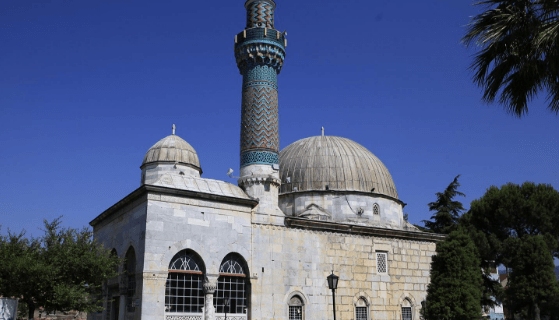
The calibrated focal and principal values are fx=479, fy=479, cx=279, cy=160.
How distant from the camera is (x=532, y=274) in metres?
24.7

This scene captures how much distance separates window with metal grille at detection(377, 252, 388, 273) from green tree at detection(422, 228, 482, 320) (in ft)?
7.48

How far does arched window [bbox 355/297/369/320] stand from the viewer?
1831 centimetres

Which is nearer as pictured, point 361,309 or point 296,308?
point 296,308

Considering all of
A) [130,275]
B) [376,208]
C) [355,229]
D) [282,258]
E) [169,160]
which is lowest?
[130,275]

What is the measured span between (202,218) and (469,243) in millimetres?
12266

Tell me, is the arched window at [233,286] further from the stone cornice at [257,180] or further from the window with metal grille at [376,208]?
the window with metal grille at [376,208]

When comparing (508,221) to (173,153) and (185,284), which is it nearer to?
(173,153)

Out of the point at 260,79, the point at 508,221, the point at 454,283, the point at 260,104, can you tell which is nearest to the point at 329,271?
the point at 454,283

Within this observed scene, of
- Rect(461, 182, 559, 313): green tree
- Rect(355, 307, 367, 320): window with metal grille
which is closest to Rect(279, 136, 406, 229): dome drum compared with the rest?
Rect(355, 307, 367, 320): window with metal grille

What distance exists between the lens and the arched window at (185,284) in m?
14.9

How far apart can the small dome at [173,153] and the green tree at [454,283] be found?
12717 millimetres

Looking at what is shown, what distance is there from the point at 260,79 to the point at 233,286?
778cm

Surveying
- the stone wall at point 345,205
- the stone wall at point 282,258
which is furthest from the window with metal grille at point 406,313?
the stone wall at point 345,205

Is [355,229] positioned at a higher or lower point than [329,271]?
higher
